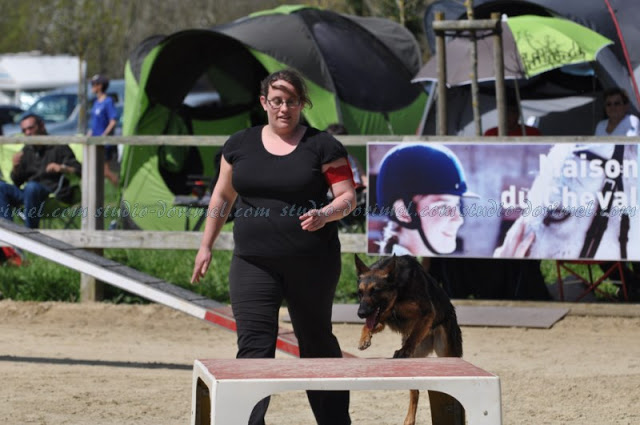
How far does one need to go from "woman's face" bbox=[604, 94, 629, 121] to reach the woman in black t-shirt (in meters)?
5.94

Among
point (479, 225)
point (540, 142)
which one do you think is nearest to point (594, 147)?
point (540, 142)

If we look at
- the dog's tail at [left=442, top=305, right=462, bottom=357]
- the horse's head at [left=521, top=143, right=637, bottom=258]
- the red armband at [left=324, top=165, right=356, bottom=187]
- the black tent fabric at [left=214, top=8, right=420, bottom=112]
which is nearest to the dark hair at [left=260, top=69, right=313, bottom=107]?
the red armband at [left=324, top=165, right=356, bottom=187]

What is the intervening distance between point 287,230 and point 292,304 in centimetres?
36

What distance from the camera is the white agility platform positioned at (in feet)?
13.4

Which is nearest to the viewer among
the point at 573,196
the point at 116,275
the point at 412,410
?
the point at 412,410

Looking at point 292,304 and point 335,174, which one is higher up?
point 335,174

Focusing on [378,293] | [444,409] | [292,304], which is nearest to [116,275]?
[378,293]

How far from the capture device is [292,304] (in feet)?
16.9

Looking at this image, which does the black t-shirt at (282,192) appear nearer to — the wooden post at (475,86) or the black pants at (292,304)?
the black pants at (292,304)

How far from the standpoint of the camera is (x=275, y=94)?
16.5 feet

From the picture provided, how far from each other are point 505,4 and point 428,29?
100cm

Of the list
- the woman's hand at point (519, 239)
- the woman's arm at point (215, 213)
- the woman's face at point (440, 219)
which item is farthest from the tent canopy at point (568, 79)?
the woman's arm at point (215, 213)

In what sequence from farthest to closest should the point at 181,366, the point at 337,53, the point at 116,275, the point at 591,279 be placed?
the point at 337,53 < the point at 591,279 < the point at 181,366 < the point at 116,275

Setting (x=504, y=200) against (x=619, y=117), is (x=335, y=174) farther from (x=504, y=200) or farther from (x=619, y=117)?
(x=619, y=117)
